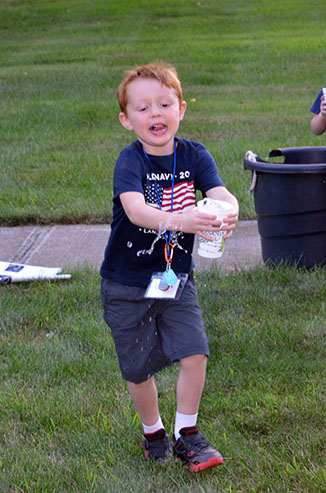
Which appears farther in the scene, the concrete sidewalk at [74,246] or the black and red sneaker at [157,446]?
the concrete sidewalk at [74,246]

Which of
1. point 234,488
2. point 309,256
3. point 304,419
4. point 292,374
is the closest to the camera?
point 234,488

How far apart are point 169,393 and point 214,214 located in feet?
4.24

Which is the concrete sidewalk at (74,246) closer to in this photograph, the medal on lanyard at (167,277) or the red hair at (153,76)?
the medal on lanyard at (167,277)

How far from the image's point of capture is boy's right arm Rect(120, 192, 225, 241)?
232cm

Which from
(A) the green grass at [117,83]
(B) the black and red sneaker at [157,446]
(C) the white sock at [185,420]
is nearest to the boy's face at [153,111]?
(C) the white sock at [185,420]

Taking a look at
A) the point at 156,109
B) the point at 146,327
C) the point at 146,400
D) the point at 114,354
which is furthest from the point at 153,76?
the point at 114,354

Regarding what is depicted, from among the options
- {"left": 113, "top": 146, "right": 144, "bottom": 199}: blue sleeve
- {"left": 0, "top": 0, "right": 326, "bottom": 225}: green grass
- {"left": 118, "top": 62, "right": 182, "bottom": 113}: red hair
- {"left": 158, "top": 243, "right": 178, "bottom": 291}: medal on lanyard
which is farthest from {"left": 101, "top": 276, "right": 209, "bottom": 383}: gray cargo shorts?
{"left": 0, "top": 0, "right": 326, "bottom": 225}: green grass

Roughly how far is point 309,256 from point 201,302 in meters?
0.89

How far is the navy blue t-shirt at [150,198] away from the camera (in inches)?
104

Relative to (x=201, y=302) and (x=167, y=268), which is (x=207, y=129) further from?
(x=167, y=268)

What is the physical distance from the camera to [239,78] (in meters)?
12.3

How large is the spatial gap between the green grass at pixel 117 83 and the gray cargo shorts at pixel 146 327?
3123mm

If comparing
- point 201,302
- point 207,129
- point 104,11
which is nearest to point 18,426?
point 201,302

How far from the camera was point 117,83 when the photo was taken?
11.8 metres
